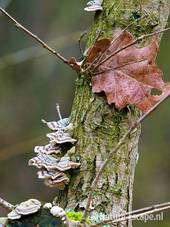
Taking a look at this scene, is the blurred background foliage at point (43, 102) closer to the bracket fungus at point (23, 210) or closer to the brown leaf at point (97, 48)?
the brown leaf at point (97, 48)

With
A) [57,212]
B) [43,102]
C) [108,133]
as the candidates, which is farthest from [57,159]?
[43,102]

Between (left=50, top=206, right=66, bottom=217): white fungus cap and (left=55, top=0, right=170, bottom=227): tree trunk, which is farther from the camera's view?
(left=55, top=0, right=170, bottom=227): tree trunk

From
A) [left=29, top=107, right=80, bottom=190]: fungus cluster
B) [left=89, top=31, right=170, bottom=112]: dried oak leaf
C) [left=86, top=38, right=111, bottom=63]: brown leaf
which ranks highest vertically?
[left=86, top=38, right=111, bottom=63]: brown leaf

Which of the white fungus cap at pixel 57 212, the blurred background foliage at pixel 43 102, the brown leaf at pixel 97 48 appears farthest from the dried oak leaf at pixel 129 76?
the blurred background foliage at pixel 43 102

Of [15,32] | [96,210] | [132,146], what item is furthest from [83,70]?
[15,32]

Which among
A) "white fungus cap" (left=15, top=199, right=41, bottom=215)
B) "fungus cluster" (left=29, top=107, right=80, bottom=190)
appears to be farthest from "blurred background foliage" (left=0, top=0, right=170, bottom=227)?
"white fungus cap" (left=15, top=199, right=41, bottom=215)

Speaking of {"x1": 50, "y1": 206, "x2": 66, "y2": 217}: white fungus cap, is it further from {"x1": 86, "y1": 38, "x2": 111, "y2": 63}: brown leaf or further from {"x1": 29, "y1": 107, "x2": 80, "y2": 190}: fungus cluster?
{"x1": 86, "y1": 38, "x2": 111, "y2": 63}: brown leaf

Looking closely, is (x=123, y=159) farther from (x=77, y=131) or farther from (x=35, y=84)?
(x=35, y=84)
